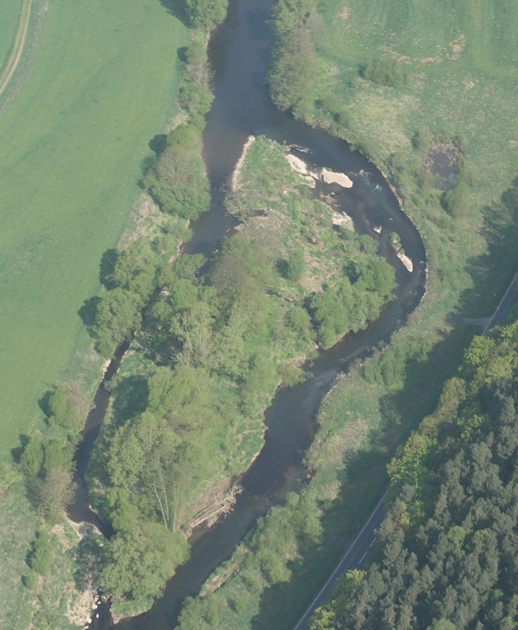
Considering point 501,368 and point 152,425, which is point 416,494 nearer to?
point 501,368

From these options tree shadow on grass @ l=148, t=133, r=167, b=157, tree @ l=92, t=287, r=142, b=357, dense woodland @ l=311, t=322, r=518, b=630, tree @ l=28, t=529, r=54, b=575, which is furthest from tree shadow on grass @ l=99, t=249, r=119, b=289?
dense woodland @ l=311, t=322, r=518, b=630

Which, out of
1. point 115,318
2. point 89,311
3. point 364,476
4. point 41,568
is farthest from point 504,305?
point 41,568

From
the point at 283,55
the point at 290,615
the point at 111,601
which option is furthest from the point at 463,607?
the point at 283,55

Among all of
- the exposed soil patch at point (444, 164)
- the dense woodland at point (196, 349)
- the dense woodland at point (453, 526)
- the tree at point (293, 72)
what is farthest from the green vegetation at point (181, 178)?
the dense woodland at point (453, 526)

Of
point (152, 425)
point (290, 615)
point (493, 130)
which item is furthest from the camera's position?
point (493, 130)

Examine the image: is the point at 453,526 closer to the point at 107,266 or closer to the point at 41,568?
the point at 41,568
